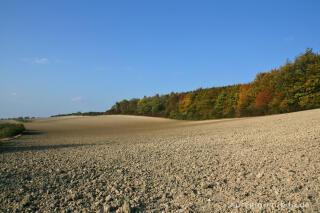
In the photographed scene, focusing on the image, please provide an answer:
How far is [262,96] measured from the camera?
3350 cm

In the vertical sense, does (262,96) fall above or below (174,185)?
above

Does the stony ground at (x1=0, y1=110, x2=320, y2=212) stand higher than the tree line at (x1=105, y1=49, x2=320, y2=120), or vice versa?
the tree line at (x1=105, y1=49, x2=320, y2=120)

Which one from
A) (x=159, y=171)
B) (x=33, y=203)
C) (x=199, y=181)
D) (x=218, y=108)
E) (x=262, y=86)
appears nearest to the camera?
(x=33, y=203)

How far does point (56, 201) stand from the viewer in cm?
397

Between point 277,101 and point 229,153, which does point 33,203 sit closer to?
point 229,153

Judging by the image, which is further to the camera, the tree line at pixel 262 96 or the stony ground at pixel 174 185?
the tree line at pixel 262 96

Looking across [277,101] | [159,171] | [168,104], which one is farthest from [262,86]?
[159,171]

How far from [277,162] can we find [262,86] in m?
32.7

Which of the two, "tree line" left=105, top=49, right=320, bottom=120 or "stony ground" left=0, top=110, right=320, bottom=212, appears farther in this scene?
"tree line" left=105, top=49, right=320, bottom=120

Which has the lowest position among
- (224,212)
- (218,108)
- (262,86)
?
(224,212)

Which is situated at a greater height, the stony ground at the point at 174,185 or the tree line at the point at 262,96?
the tree line at the point at 262,96

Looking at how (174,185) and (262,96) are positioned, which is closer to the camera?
(174,185)

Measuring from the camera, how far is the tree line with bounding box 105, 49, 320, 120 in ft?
97.1

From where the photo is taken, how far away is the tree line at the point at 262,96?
29.6 meters
